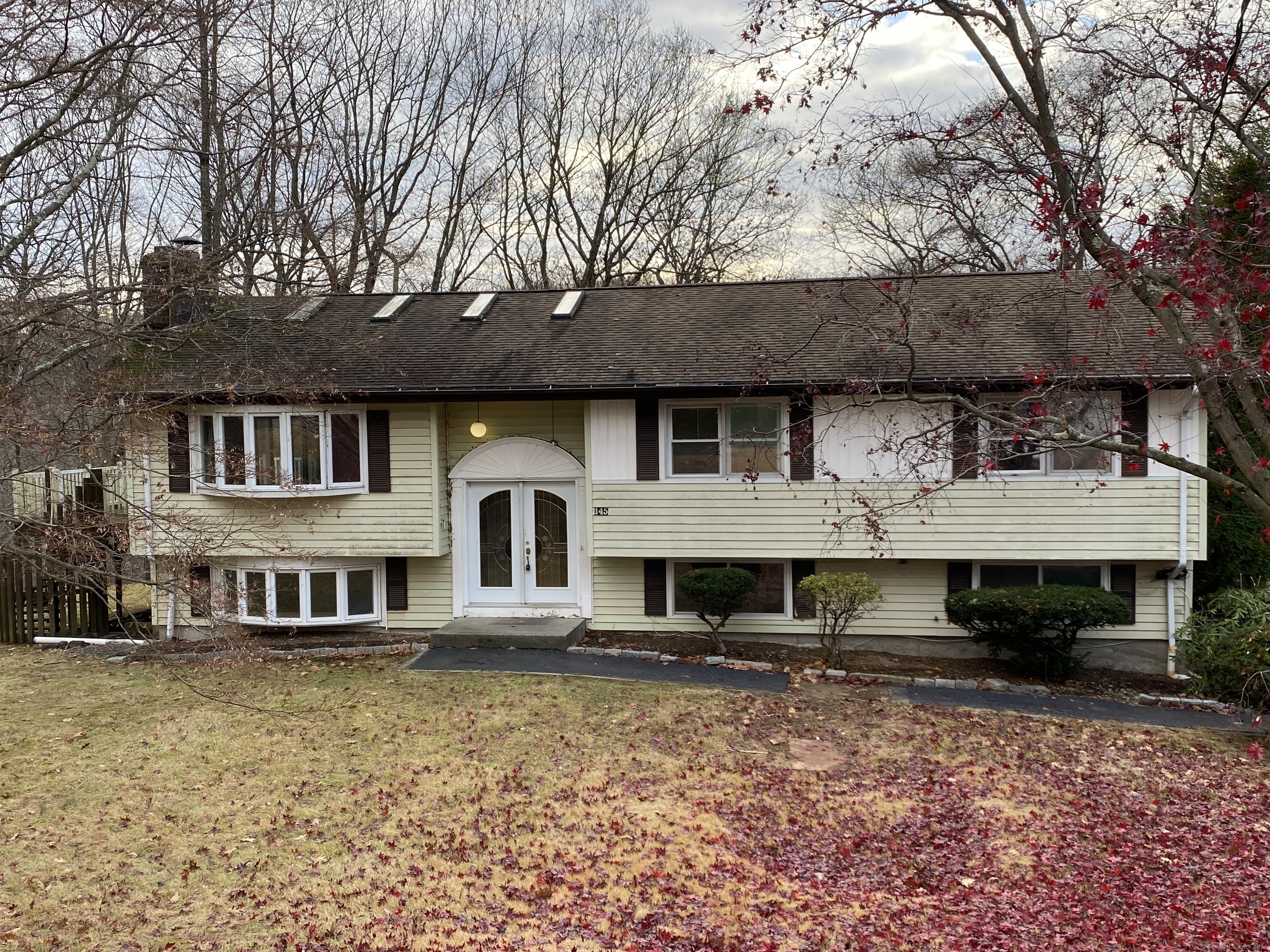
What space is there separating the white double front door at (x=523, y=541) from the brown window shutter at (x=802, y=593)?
135 inches

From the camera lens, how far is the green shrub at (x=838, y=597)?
39.8 feet

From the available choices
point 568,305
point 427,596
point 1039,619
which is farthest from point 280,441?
point 1039,619

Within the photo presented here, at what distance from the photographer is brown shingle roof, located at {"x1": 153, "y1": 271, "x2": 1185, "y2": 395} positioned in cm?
1262

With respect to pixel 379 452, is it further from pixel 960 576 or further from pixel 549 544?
pixel 960 576

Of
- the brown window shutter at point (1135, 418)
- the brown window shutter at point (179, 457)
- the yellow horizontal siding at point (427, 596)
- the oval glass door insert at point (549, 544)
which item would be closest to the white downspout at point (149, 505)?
the brown window shutter at point (179, 457)

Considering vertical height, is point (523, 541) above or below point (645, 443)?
below

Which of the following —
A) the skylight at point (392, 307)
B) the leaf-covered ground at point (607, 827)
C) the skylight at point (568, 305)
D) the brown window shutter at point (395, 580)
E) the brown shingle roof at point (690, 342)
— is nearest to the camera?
the leaf-covered ground at point (607, 827)

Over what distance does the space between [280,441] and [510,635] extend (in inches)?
179

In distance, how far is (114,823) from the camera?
7.18m

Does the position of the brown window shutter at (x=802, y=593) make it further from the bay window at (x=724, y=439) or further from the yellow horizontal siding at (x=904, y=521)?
the bay window at (x=724, y=439)

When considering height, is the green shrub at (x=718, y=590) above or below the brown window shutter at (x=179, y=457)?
below

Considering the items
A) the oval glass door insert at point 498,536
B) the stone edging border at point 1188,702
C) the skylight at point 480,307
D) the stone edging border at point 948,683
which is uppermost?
the skylight at point 480,307

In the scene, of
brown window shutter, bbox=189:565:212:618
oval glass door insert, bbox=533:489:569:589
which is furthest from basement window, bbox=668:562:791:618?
brown window shutter, bbox=189:565:212:618

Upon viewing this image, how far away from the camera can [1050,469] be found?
12.7m
